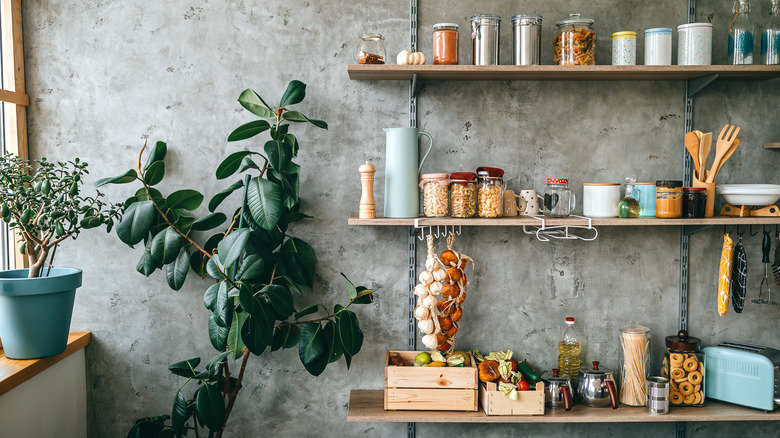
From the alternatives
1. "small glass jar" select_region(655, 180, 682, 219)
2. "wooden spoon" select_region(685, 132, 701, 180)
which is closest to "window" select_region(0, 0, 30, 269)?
"small glass jar" select_region(655, 180, 682, 219)

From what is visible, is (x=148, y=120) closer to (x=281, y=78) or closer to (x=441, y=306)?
(x=281, y=78)

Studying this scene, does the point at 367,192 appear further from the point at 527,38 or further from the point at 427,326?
the point at 527,38

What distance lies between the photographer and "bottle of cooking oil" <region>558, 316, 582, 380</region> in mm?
2166

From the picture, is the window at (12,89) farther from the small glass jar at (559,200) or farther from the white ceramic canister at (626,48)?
the white ceramic canister at (626,48)

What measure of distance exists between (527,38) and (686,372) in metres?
1.41

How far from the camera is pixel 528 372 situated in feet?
6.77

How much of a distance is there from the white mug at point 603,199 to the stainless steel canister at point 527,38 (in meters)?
0.52

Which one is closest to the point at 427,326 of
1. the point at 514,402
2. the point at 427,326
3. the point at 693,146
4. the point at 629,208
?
the point at 427,326

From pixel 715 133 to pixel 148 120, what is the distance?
2.31m

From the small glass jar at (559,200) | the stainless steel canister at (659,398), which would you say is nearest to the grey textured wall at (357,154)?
the small glass jar at (559,200)

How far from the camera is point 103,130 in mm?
2182

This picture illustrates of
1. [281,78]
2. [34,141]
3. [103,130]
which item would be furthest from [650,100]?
[34,141]

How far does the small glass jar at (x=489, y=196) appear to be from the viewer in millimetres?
1977

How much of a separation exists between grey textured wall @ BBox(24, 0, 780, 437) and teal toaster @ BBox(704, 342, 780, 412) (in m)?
0.18
